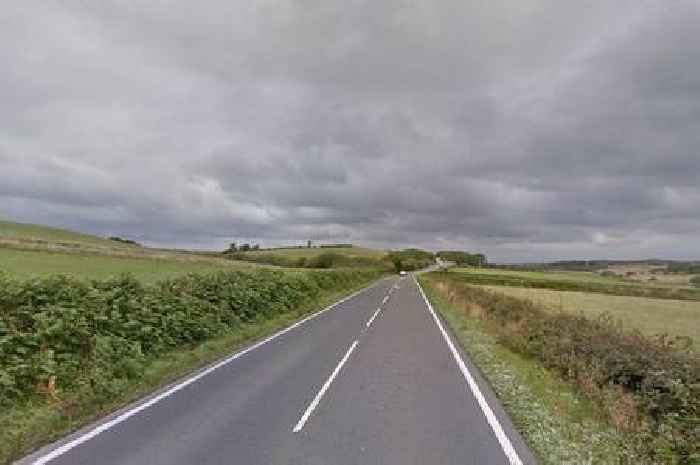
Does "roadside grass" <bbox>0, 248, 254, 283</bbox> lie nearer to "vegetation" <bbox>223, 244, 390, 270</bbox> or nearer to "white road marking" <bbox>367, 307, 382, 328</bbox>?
"white road marking" <bbox>367, 307, 382, 328</bbox>

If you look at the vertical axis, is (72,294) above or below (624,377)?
above

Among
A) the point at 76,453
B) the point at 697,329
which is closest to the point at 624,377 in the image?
the point at 76,453

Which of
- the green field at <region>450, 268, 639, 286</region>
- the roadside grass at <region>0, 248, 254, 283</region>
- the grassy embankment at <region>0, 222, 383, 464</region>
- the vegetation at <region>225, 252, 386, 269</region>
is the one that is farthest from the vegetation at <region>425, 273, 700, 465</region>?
the vegetation at <region>225, 252, 386, 269</region>

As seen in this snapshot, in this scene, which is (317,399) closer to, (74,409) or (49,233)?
(74,409)

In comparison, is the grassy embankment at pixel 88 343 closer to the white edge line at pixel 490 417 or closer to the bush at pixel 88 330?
the bush at pixel 88 330

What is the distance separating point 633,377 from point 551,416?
9.19 ft

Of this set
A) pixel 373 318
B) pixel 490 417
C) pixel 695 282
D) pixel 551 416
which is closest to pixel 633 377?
pixel 551 416

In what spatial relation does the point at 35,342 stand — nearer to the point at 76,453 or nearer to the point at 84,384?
the point at 84,384

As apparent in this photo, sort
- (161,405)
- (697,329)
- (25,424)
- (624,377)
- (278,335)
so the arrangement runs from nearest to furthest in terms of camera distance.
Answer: (25,424) → (161,405) → (624,377) → (278,335) → (697,329)

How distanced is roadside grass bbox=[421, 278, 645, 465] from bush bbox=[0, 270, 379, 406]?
6932 mm

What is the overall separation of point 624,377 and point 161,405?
8.33 m

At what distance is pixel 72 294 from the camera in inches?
407

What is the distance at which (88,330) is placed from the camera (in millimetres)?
10266

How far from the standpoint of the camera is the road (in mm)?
6145
